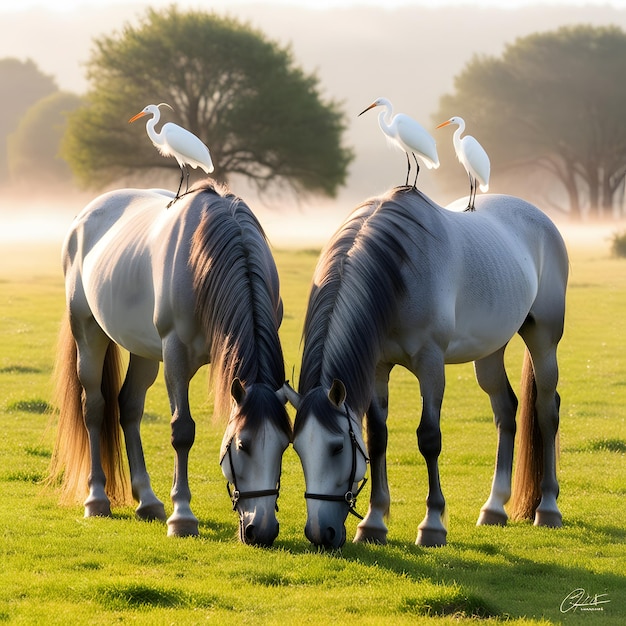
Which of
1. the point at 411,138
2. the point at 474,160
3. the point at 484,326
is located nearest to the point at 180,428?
the point at 484,326

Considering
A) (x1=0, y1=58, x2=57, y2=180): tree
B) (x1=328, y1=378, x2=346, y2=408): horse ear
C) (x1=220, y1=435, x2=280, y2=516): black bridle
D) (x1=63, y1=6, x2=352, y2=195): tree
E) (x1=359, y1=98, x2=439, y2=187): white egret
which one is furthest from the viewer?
(x1=0, y1=58, x2=57, y2=180): tree

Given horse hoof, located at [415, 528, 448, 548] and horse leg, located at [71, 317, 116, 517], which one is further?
horse leg, located at [71, 317, 116, 517]

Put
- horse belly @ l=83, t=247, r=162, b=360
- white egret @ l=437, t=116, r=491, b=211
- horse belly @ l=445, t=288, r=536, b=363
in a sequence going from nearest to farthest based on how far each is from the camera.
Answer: horse belly @ l=445, t=288, r=536, b=363
horse belly @ l=83, t=247, r=162, b=360
white egret @ l=437, t=116, r=491, b=211

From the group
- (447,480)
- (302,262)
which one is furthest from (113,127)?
(447,480)

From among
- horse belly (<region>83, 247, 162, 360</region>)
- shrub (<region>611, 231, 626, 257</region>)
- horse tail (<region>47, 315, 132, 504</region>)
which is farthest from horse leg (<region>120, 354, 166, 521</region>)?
shrub (<region>611, 231, 626, 257</region>)

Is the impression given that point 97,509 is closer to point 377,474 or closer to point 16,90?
point 377,474

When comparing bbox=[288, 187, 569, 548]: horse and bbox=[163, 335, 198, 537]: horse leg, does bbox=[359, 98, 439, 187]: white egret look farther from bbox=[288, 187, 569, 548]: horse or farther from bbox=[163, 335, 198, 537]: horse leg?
bbox=[163, 335, 198, 537]: horse leg

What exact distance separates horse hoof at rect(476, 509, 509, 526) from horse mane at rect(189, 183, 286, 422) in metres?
2.31

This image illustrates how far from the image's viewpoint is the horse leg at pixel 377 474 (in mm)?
6977

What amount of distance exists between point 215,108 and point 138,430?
44.1 metres

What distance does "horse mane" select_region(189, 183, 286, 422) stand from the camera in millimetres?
6254

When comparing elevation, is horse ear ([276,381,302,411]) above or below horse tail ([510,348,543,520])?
above

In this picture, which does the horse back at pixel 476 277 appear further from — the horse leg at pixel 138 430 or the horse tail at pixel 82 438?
the horse tail at pixel 82 438

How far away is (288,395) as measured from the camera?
608cm
